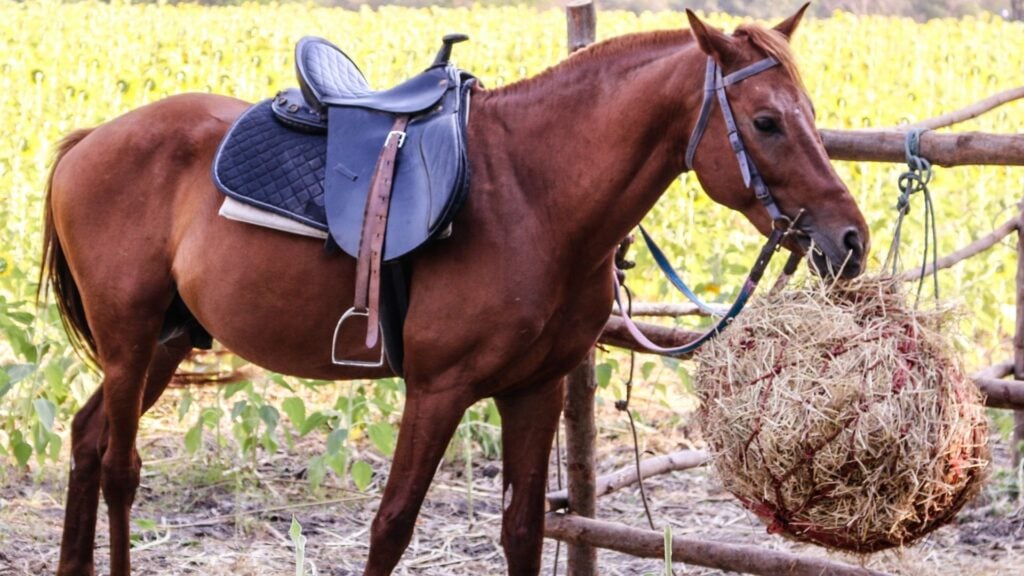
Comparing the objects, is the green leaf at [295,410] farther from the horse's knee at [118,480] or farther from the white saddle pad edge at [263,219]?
the white saddle pad edge at [263,219]

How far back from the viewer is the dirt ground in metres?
4.38

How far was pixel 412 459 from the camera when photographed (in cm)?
318

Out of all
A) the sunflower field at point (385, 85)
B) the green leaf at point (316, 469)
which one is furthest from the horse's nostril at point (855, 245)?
the green leaf at point (316, 469)

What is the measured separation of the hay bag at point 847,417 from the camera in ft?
8.24

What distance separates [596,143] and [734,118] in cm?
38

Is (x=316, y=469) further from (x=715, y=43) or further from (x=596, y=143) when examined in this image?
(x=715, y=43)

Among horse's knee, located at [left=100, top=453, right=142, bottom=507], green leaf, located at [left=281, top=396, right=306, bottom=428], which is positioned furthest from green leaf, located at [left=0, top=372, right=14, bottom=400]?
green leaf, located at [left=281, top=396, right=306, bottom=428]

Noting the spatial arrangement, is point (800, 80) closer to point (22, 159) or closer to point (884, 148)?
point (884, 148)

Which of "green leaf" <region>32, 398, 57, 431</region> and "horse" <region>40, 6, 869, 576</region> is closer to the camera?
"horse" <region>40, 6, 869, 576</region>

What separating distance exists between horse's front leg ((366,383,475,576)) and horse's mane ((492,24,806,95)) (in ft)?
2.75

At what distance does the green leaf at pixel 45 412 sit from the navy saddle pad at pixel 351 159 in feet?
5.06

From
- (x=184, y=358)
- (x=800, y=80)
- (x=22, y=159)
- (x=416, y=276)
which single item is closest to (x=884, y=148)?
(x=800, y=80)

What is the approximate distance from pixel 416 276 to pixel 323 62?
822 mm

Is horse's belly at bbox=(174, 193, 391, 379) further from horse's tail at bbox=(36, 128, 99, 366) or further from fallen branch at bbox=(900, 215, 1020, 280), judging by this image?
fallen branch at bbox=(900, 215, 1020, 280)
